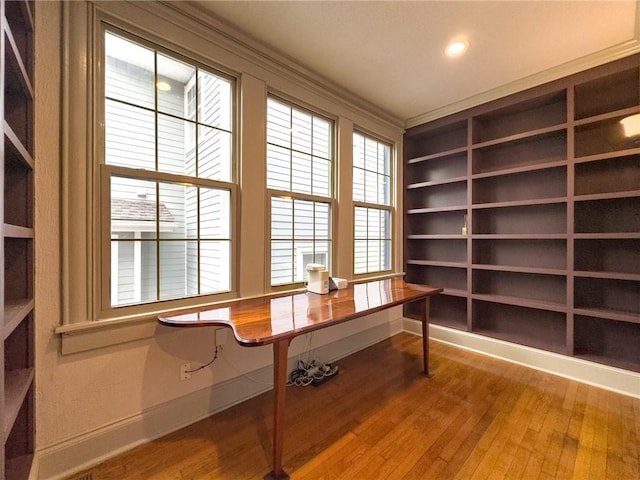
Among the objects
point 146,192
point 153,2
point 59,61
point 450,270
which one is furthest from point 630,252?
point 59,61

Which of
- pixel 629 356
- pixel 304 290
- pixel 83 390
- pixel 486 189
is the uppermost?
pixel 486 189

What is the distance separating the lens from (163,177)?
177 centimetres

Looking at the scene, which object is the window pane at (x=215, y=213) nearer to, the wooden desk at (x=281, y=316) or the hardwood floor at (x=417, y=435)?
the wooden desk at (x=281, y=316)

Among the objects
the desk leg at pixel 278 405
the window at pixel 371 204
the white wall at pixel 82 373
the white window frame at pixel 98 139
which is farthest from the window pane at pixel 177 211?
the window at pixel 371 204

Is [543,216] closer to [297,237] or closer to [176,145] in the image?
[297,237]

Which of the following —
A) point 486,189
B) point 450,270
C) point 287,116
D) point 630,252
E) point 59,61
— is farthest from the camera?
point 450,270

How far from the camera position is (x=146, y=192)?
68.4 inches

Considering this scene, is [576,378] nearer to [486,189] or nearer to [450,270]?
[450,270]

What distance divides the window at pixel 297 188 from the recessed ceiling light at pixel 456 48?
116cm

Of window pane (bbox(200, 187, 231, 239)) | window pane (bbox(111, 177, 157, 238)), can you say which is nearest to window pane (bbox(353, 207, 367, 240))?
window pane (bbox(200, 187, 231, 239))

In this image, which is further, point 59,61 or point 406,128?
point 406,128

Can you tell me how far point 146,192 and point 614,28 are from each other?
3.41 m

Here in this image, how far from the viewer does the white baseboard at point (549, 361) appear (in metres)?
2.18

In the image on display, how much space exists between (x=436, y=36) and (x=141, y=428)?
3.28 m
